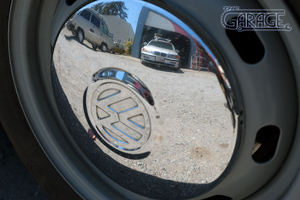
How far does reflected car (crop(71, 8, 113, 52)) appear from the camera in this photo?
0.80 metres

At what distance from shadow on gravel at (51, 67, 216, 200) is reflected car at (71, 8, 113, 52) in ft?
0.67

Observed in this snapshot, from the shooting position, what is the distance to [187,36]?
0.66 m

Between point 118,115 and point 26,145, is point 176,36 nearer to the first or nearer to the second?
point 118,115

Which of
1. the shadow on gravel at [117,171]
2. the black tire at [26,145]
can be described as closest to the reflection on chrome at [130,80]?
the shadow on gravel at [117,171]

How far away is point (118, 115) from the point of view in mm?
871

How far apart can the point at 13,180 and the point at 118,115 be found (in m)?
0.86

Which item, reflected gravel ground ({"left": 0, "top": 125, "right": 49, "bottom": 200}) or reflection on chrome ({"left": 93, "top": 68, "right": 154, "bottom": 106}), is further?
reflected gravel ground ({"left": 0, "top": 125, "right": 49, "bottom": 200})

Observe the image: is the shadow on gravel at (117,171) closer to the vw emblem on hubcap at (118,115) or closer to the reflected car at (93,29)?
the vw emblem on hubcap at (118,115)

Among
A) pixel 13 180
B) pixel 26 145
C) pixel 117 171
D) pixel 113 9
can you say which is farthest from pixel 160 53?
pixel 13 180

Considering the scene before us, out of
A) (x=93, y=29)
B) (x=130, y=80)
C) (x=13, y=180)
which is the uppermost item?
(x=93, y=29)

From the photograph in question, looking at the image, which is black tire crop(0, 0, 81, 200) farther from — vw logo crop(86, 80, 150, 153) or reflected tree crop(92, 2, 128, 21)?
reflected tree crop(92, 2, 128, 21)

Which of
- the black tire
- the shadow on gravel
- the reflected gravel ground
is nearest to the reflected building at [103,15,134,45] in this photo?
the shadow on gravel

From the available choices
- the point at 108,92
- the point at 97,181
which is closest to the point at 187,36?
the point at 108,92

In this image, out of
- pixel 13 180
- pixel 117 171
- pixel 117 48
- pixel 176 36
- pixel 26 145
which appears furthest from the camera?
pixel 13 180
